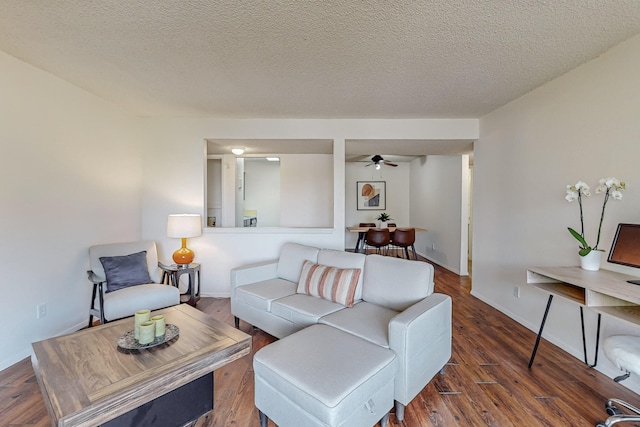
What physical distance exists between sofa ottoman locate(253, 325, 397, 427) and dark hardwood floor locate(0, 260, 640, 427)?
286 millimetres

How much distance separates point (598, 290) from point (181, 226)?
3.63 m

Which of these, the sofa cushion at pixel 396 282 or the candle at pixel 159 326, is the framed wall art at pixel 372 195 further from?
the candle at pixel 159 326

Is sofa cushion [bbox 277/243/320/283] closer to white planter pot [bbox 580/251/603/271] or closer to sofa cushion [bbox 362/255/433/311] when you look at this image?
sofa cushion [bbox 362/255/433/311]

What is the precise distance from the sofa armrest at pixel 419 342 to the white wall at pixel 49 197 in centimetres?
295

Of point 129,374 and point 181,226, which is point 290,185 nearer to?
point 181,226

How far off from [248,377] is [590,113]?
3.38 m

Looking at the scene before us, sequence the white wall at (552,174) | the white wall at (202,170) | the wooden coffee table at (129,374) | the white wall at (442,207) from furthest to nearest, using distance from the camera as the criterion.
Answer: the white wall at (442,207)
the white wall at (202,170)
the white wall at (552,174)
the wooden coffee table at (129,374)

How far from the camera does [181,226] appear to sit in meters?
3.16

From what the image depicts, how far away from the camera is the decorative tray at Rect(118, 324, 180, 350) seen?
5.12 ft

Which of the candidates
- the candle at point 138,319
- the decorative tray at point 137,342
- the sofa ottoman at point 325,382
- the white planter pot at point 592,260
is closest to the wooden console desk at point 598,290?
the white planter pot at point 592,260

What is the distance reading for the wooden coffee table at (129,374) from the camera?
116 cm

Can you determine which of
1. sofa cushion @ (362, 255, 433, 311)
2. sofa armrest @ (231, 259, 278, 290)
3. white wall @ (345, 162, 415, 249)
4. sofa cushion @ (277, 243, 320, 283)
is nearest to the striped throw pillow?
sofa cushion @ (362, 255, 433, 311)

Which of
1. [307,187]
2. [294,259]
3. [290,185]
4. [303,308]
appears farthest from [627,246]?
[290,185]

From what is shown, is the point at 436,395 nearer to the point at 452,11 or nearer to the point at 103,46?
the point at 452,11
